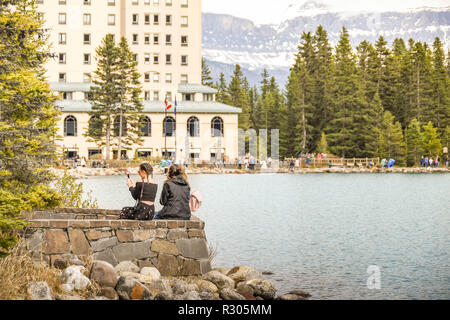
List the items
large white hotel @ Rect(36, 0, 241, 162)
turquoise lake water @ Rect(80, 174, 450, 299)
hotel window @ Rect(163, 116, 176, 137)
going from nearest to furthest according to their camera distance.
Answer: turquoise lake water @ Rect(80, 174, 450, 299) → hotel window @ Rect(163, 116, 176, 137) → large white hotel @ Rect(36, 0, 241, 162)

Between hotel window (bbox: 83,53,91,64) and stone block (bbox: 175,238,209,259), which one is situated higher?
hotel window (bbox: 83,53,91,64)

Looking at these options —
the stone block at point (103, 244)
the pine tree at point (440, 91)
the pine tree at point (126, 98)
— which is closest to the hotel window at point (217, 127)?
the pine tree at point (126, 98)

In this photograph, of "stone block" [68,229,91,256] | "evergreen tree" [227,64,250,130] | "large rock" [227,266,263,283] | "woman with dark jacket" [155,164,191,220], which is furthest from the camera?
"evergreen tree" [227,64,250,130]

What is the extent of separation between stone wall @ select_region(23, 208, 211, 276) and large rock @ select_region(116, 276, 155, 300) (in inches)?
56.1

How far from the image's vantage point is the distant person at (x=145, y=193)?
11.1 meters

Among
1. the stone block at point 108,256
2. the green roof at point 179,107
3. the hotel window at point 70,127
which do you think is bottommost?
the stone block at point 108,256

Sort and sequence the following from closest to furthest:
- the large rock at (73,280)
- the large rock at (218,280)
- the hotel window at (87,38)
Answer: the large rock at (73,280) → the large rock at (218,280) → the hotel window at (87,38)

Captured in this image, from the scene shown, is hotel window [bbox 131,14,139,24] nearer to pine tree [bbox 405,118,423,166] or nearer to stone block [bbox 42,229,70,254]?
pine tree [bbox 405,118,423,166]

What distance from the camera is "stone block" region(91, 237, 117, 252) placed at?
10.7m

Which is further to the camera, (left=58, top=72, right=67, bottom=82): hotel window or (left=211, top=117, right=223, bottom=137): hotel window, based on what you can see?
(left=58, top=72, right=67, bottom=82): hotel window

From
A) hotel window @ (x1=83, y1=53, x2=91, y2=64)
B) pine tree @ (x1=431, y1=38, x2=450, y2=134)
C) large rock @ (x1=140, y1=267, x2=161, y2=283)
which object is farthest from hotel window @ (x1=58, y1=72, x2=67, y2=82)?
large rock @ (x1=140, y1=267, x2=161, y2=283)

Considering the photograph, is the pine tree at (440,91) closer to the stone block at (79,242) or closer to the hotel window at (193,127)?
the hotel window at (193,127)

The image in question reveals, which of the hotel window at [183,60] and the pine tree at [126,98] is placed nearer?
the pine tree at [126,98]

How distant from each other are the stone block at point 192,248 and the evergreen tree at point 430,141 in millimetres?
66666
